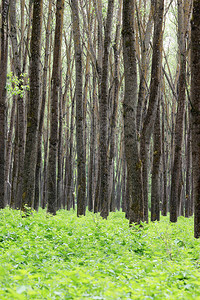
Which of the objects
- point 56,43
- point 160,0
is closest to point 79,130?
point 56,43

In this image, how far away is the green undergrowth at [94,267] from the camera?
3.19m

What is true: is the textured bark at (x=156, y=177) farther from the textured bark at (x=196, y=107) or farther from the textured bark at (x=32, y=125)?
the textured bark at (x=196, y=107)

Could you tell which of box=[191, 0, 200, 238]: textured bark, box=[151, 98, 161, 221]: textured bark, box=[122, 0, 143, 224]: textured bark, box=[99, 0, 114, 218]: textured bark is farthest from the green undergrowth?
box=[151, 98, 161, 221]: textured bark

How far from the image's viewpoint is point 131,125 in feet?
24.8

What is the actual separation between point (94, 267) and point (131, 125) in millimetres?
3891

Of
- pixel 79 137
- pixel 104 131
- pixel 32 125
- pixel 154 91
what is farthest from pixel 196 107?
pixel 79 137

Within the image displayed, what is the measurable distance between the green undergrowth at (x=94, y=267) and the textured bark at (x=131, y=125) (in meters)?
0.64

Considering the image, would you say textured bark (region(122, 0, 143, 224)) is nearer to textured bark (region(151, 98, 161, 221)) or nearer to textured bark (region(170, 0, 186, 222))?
textured bark (region(151, 98, 161, 221))

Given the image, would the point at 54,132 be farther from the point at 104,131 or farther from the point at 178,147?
the point at 178,147

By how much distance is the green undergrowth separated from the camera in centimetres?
319

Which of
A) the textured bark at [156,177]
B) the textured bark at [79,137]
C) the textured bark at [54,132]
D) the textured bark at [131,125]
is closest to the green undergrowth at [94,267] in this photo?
the textured bark at [131,125]

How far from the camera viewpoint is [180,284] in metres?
3.84

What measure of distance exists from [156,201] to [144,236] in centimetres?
586

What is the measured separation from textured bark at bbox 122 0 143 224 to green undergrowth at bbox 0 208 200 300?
2.09ft
